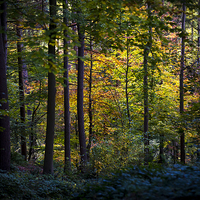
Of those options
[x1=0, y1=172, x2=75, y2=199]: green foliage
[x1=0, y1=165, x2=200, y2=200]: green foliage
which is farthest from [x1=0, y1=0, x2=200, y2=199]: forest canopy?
[x1=0, y1=172, x2=75, y2=199]: green foliage

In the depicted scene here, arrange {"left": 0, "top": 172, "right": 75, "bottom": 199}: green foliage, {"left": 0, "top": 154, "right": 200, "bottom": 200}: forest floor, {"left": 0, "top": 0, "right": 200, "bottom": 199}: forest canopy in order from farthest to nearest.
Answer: {"left": 0, "top": 172, "right": 75, "bottom": 199}: green foliage, {"left": 0, "top": 0, "right": 200, "bottom": 199}: forest canopy, {"left": 0, "top": 154, "right": 200, "bottom": 200}: forest floor

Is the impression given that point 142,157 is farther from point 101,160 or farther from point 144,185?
point 144,185

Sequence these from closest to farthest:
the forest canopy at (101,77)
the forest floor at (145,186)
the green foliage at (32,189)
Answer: the forest floor at (145,186)
the forest canopy at (101,77)
the green foliage at (32,189)

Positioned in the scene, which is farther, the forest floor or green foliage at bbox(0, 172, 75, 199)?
green foliage at bbox(0, 172, 75, 199)

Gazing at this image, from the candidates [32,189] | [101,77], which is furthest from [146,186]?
[101,77]

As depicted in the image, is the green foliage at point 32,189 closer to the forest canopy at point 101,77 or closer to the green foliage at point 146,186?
the green foliage at point 146,186

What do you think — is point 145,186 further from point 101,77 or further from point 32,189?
point 101,77

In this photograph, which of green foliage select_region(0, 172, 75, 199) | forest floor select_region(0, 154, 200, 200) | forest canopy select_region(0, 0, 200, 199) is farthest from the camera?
green foliage select_region(0, 172, 75, 199)

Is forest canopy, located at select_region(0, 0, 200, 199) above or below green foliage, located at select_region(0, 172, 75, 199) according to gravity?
above

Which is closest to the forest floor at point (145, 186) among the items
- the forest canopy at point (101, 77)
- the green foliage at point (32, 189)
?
the green foliage at point (32, 189)

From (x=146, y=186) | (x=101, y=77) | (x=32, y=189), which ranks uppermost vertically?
(x=101, y=77)

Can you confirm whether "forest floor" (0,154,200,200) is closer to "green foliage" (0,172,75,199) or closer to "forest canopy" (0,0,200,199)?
"green foliage" (0,172,75,199)

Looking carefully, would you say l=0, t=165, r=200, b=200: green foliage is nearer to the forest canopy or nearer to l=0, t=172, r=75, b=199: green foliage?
l=0, t=172, r=75, b=199: green foliage

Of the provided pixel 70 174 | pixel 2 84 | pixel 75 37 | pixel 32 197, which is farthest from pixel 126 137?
pixel 75 37
